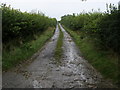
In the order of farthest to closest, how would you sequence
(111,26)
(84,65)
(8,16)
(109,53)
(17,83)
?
(8,16)
(109,53)
(84,65)
(111,26)
(17,83)

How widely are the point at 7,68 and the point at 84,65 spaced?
437 cm

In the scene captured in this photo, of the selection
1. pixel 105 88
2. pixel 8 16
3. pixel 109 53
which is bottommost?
pixel 105 88

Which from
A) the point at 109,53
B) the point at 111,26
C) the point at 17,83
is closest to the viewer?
the point at 17,83

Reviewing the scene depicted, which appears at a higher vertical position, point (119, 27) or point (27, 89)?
point (119, 27)

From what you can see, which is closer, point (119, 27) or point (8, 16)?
point (119, 27)

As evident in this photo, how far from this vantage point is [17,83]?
7566mm

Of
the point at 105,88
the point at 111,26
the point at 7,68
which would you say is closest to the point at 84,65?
the point at 111,26

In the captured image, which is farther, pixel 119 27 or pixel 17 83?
pixel 119 27

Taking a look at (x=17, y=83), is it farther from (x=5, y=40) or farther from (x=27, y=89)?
(x=5, y=40)

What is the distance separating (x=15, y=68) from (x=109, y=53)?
578cm

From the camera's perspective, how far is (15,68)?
9.96 meters

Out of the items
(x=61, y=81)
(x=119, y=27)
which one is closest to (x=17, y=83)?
(x=61, y=81)

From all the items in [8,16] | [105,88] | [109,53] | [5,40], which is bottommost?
[105,88]

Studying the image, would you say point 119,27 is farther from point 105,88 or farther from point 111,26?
point 105,88
